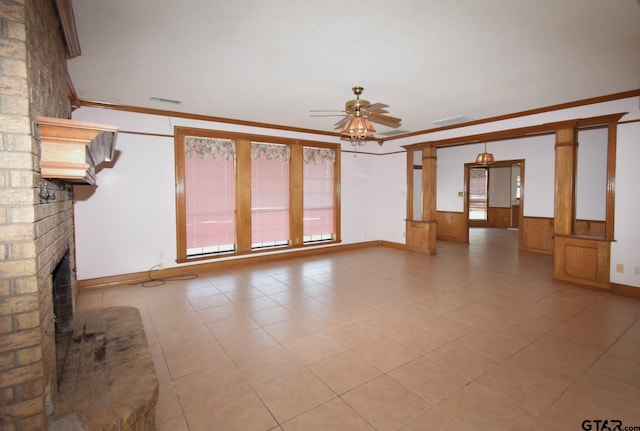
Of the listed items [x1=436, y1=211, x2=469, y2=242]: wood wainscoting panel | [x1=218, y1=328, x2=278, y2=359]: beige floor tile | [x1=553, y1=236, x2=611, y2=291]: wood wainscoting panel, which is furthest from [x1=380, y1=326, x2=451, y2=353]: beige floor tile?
[x1=436, y1=211, x2=469, y2=242]: wood wainscoting panel

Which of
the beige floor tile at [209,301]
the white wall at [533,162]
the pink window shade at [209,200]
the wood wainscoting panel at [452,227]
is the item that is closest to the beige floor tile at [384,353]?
the beige floor tile at [209,301]

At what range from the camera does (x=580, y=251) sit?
4738 millimetres

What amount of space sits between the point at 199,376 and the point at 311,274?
10.2 ft

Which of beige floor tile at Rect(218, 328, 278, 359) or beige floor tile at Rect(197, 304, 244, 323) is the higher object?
beige floor tile at Rect(197, 304, 244, 323)

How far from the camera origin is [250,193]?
6055mm

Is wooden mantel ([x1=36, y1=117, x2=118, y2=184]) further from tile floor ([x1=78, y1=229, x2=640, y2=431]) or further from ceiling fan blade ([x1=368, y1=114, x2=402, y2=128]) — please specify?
ceiling fan blade ([x1=368, y1=114, x2=402, y2=128])

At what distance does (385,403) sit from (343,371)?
18.0 inches

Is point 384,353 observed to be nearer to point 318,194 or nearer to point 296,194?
point 296,194

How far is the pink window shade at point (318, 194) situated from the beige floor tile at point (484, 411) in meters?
5.05

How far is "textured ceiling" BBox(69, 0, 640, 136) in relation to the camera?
2361 mm

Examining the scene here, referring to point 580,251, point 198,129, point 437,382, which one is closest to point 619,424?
point 437,382

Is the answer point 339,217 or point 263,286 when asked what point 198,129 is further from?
point 339,217

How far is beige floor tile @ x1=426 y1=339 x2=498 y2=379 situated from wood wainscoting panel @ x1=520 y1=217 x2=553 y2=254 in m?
5.74

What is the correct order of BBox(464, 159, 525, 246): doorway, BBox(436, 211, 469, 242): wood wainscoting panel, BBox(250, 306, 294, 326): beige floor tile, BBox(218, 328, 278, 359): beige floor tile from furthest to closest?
1. BBox(464, 159, 525, 246): doorway
2. BBox(436, 211, 469, 242): wood wainscoting panel
3. BBox(250, 306, 294, 326): beige floor tile
4. BBox(218, 328, 278, 359): beige floor tile
